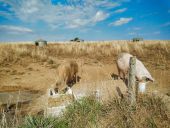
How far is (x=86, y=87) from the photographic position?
7.89 metres

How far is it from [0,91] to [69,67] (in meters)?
3.33

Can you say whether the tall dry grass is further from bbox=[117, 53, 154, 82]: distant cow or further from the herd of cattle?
bbox=[117, 53, 154, 82]: distant cow

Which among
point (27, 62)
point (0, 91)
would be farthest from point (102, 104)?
point (27, 62)

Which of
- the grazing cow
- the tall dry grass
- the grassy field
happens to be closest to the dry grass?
the grassy field

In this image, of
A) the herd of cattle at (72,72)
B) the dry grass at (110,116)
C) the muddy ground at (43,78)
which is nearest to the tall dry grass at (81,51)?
the muddy ground at (43,78)

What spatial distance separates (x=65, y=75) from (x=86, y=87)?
2.85 m

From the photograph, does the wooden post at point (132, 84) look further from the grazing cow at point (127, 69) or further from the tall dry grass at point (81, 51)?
the tall dry grass at point (81, 51)

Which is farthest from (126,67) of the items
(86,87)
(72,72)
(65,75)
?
(86,87)

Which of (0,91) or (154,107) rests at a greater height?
(154,107)

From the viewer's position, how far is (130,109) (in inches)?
187

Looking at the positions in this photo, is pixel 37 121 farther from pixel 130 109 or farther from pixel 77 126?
pixel 130 109

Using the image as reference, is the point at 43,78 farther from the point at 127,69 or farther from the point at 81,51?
the point at 81,51

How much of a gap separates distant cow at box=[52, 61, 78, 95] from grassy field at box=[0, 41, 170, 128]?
0.48m

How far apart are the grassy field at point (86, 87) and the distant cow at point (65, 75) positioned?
0.48 metres
